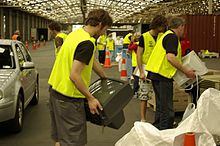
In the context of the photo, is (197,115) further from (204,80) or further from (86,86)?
(204,80)

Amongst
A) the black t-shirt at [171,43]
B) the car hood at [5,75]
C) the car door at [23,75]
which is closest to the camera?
the black t-shirt at [171,43]

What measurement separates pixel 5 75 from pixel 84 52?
359cm

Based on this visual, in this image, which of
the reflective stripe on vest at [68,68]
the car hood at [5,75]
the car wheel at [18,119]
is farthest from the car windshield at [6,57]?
the reflective stripe on vest at [68,68]

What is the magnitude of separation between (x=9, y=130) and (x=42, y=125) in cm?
85

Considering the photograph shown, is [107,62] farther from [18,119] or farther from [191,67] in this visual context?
[191,67]

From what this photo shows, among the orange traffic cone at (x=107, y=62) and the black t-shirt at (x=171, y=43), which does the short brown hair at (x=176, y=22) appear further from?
the orange traffic cone at (x=107, y=62)

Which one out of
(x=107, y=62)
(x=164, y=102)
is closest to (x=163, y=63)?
(x=164, y=102)

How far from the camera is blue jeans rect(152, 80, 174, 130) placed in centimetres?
566

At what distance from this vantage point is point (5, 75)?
22.8 feet

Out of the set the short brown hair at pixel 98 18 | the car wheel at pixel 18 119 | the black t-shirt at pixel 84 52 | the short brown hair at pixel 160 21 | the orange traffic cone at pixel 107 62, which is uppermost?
the short brown hair at pixel 160 21

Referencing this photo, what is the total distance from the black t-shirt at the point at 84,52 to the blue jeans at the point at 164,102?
2146mm

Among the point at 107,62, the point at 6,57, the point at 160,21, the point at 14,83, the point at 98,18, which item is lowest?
the point at 107,62

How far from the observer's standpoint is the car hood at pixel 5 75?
260 inches

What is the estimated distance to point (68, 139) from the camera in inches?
157
